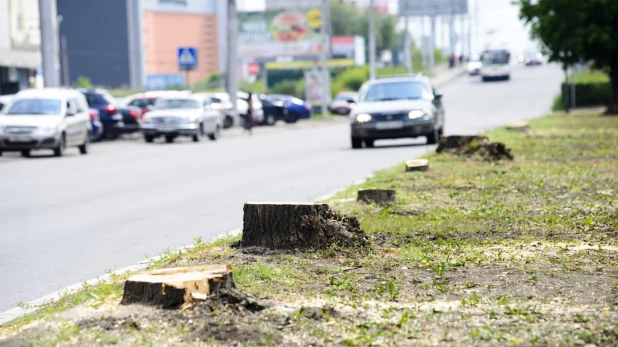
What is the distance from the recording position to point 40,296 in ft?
26.4

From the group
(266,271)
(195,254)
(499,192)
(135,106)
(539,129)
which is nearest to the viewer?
(266,271)

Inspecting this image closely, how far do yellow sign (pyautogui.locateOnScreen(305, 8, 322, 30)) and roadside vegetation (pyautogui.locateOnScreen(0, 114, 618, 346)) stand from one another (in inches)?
2361

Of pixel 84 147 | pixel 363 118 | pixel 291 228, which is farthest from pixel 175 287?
pixel 84 147

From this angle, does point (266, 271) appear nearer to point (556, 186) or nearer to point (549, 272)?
point (549, 272)

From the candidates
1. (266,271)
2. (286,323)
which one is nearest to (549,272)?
(266,271)

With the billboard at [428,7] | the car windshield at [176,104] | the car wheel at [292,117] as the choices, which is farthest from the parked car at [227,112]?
the billboard at [428,7]

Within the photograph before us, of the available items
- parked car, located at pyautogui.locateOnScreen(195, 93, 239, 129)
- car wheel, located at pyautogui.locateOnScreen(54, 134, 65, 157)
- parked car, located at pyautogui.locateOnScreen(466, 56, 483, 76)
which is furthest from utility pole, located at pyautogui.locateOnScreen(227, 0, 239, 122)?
Answer: parked car, located at pyautogui.locateOnScreen(466, 56, 483, 76)

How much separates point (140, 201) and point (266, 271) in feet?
26.9

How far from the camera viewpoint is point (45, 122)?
28953 mm

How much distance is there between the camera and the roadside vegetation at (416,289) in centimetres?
582

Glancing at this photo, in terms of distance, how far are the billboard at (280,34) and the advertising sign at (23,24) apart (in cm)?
1467

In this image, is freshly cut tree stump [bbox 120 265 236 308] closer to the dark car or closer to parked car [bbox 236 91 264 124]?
the dark car

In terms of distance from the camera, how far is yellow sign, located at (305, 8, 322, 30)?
72188mm

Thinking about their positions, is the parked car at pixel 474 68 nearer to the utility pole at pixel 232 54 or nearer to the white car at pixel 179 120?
the utility pole at pixel 232 54
